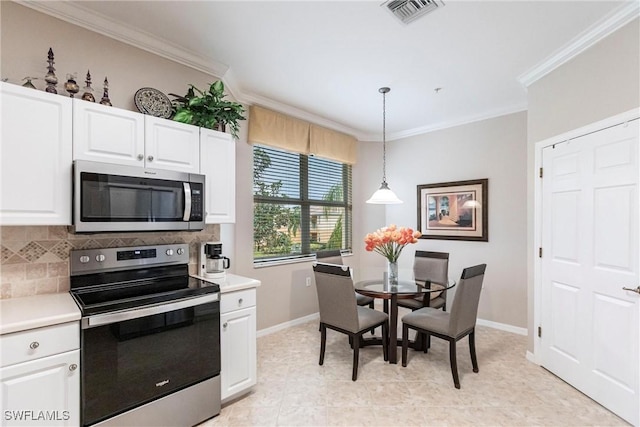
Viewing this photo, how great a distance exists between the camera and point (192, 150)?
2316mm

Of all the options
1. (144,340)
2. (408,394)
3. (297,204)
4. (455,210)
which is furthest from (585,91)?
(144,340)

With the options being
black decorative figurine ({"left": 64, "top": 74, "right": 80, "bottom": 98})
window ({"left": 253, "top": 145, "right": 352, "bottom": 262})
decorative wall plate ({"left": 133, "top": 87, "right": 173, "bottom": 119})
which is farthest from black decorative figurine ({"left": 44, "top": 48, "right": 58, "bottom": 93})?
window ({"left": 253, "top": 145, "right": 352, "bottom": 262})

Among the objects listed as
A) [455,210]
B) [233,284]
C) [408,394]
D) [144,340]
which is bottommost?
[408,394]

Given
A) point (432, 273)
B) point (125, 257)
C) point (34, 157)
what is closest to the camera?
point (34, 157)

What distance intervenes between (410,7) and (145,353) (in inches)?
107

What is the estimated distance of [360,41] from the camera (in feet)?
7.86

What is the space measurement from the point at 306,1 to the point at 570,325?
318 centimetres

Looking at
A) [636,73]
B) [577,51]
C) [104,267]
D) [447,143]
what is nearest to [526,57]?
[577,51]

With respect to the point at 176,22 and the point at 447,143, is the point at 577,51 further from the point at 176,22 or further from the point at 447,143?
the point at 176,22

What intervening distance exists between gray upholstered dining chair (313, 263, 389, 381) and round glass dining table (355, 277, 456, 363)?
0.12 m

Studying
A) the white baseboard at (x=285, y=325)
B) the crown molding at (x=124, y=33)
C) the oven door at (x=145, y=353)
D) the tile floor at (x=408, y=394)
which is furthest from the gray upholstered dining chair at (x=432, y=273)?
the crown molding at (x=124, y=33)

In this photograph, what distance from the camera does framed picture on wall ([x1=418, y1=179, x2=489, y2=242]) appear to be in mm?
3949

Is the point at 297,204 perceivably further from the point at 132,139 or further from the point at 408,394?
the point at 408,394

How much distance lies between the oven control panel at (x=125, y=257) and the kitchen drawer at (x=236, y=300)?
53 cm
